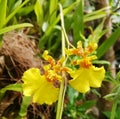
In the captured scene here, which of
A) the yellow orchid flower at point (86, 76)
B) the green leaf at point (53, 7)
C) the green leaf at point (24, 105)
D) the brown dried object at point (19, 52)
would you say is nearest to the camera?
the yellow orchid flower at point (86, 76)

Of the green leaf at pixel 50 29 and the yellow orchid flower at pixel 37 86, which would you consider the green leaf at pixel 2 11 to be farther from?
the yellow orchid flower at pixel 37 86

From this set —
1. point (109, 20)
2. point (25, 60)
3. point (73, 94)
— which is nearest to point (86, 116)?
point (73, 94)

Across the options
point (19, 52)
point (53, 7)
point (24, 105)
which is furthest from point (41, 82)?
point (53, 7)

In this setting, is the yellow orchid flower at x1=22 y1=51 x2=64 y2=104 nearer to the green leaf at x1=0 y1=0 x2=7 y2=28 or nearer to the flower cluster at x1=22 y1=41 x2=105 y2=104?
the flower cluster at x1=22 y1=41 x2=105 y2=104

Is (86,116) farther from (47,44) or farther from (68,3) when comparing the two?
(68,3)

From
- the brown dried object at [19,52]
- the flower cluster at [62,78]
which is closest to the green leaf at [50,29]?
the brown dried object at [19,52]

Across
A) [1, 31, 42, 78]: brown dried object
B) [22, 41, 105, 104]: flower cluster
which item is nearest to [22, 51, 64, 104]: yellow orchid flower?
[22, 41, 105, 104]: flower cluster

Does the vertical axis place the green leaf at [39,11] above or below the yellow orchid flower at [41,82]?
above
